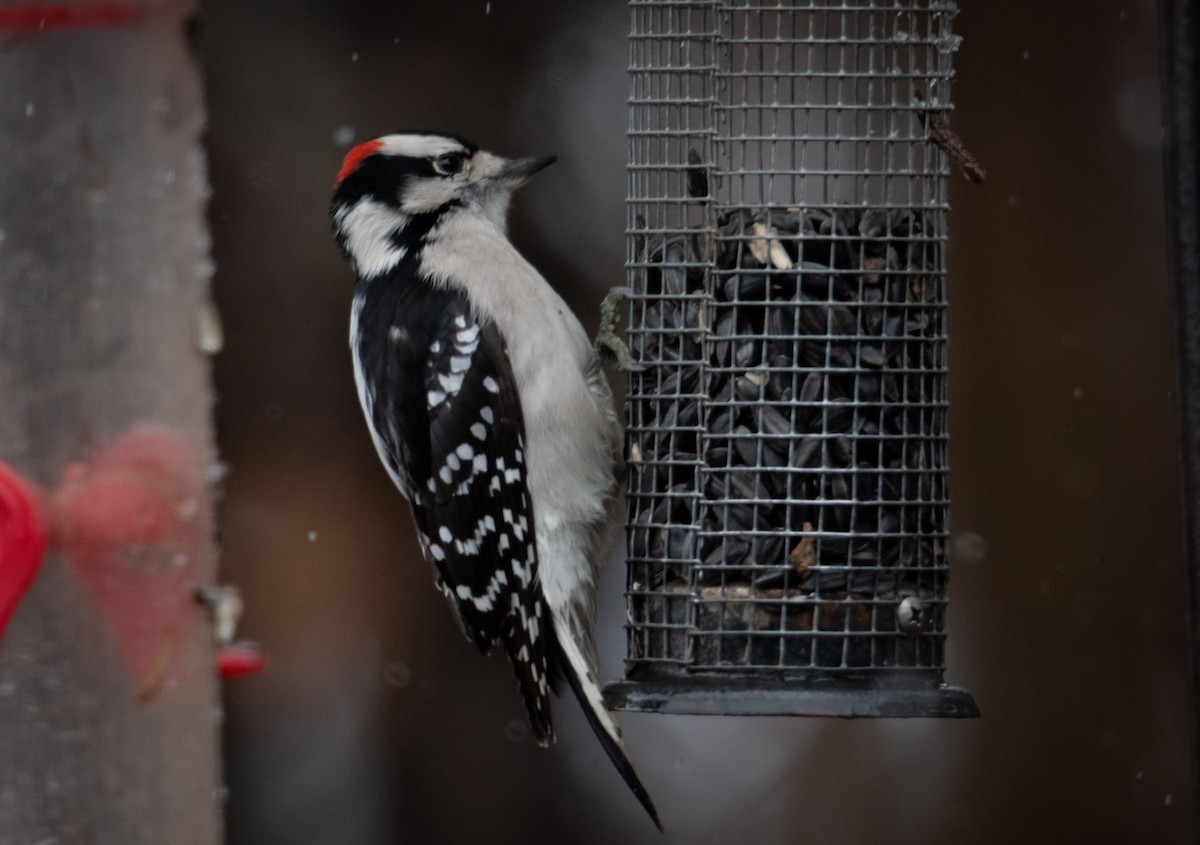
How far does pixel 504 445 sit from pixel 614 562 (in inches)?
73.3

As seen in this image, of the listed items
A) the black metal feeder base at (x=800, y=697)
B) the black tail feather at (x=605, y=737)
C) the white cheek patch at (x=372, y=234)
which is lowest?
the black tail feather at (x=605, y=737)

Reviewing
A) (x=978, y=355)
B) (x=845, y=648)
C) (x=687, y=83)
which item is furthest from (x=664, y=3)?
(x=978, y=355)

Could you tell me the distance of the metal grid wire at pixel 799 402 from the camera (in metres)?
3.04

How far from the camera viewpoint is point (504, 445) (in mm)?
3533

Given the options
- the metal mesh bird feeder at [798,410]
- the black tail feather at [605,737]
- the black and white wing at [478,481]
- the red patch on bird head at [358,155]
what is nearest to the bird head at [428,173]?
the red patch on bird head at [358,155]

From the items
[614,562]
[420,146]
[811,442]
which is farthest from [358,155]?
[614,562]

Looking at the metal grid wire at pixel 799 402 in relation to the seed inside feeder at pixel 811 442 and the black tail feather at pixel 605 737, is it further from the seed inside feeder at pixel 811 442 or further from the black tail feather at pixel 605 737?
the black tail feather at pixel 605 737

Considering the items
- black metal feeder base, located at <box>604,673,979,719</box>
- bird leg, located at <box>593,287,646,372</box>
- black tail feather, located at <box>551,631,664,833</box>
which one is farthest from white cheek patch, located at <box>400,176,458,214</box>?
black metal feeder base, located at <box>604,673,979,719</box>

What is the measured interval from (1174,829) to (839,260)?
2996 millimetres

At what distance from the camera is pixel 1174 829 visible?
16.5 ft

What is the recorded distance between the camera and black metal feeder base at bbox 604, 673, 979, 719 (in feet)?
9.13

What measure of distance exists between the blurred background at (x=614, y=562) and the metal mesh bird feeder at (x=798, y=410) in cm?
187

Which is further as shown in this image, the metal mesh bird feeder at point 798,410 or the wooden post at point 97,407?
the metal mesh bird feeder at point 798,410

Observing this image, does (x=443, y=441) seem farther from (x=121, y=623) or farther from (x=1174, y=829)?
(x=1174, y=829)
